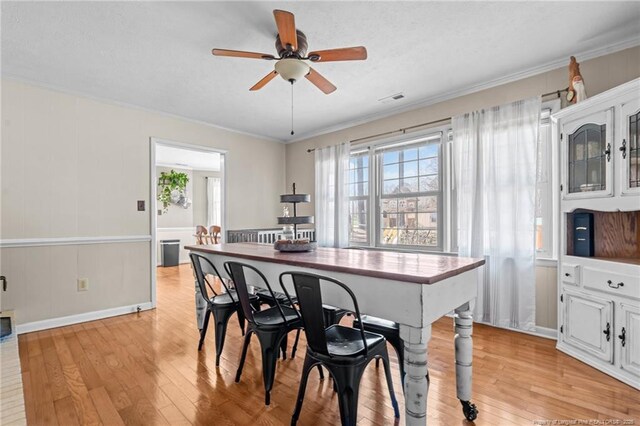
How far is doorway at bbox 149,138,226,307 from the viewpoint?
7.11 metres

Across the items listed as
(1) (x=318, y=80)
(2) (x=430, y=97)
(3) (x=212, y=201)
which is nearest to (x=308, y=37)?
(1) (x=318, y=80)

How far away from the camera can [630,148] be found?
2158mm

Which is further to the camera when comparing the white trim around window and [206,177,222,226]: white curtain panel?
[206,177,222,226]: white curtain panel

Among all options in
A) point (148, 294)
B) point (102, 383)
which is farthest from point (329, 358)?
point (148, 294)

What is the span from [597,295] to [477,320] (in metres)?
1.16

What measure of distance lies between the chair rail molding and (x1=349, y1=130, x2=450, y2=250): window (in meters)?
2.90

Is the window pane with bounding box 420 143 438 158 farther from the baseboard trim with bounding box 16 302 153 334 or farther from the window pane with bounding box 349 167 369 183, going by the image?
the baseboard trim with bounding box 16 302 153 334

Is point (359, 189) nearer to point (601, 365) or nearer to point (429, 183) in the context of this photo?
point (429, 183)

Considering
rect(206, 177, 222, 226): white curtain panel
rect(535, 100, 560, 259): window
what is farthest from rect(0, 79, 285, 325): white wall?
rect(535, 100, 560, 259): window

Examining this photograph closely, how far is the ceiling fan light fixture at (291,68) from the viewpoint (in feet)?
6.92

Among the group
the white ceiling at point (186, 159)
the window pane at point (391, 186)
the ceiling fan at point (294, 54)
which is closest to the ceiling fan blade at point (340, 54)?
the ceiling fan at point (294, 54)

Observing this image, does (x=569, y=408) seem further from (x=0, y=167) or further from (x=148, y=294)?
(x=0, y=167)

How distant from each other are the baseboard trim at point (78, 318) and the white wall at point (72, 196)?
0.17 feet

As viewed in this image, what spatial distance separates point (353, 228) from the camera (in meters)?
4.69
